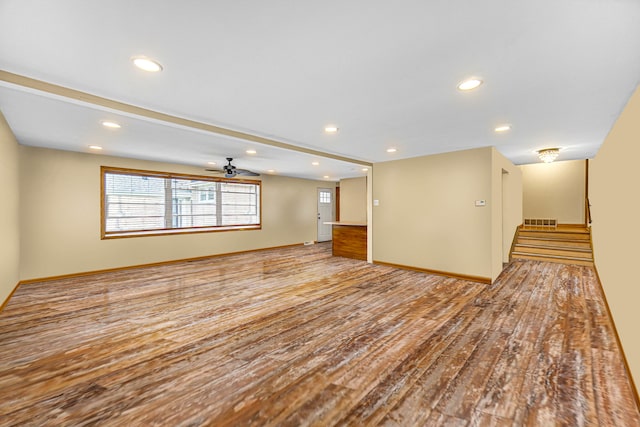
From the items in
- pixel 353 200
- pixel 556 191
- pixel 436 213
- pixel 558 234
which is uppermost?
pixel 556 191

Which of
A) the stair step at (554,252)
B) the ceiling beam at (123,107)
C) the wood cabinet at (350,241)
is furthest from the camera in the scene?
the wood cabinet at (350,241)

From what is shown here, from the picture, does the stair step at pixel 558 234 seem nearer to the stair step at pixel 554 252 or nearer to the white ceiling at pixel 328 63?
the stair step at pixel 554 252

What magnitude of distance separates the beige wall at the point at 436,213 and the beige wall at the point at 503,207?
14 cm

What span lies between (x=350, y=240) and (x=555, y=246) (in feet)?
15.9

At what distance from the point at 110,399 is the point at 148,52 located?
7.75 ft

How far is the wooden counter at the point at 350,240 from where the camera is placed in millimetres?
6957

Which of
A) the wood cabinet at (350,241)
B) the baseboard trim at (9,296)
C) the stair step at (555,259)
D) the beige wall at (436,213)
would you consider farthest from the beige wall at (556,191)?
the baseboard trim at (9,296)

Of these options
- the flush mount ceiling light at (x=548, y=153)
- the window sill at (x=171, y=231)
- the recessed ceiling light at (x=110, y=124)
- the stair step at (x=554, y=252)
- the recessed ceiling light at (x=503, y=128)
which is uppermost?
the recessed ceiling light at (x=110, y=124)

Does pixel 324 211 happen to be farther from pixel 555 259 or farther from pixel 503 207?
pixel 555 259

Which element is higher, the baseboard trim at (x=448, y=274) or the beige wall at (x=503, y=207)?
the beige wall at (x=503, y=207)

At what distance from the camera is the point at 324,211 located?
34.7 feet

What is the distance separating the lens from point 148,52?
1.92 meters

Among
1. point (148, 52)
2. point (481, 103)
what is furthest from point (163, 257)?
point (481, 103)

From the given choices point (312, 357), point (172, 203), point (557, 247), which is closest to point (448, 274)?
point (557, 247)
